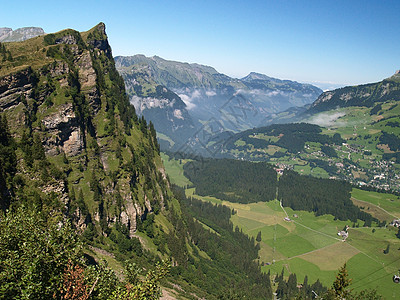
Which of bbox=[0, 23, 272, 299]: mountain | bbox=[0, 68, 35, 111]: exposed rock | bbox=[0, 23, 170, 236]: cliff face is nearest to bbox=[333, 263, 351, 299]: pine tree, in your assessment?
bbox=[0, 23, 272, 299]: mountain

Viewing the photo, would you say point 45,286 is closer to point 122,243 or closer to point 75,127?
point 122,243

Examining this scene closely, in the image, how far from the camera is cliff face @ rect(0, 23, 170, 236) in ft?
303

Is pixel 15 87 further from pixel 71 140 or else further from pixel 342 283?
pixel 342 283

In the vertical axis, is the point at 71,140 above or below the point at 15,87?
below

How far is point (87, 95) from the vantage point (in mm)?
140375

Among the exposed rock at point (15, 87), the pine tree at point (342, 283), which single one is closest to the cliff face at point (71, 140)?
the exposed rock at point (15, 87)

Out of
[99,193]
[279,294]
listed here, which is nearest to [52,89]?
[99,193]

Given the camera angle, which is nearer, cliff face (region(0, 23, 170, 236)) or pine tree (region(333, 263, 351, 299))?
pine tree (region(333, 263, 351, 299))

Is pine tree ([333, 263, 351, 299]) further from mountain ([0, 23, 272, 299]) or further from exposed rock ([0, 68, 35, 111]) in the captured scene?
exposed rock ([0, 68, 35, 111])

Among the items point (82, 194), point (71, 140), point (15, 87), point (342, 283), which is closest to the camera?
point (342, 283)

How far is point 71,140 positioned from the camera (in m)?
119

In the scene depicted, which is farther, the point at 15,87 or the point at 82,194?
the point at 82,194

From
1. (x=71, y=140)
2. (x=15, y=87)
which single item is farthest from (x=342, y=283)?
(x=15, y=87)

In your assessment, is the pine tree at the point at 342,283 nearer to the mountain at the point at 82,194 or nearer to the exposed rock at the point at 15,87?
the mountain at the point at 82,194
